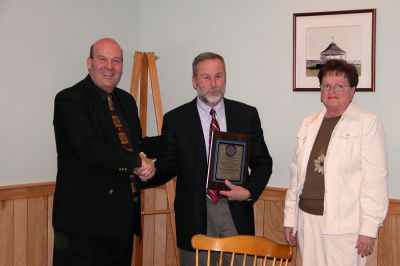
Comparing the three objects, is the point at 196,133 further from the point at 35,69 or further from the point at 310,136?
the point at 35,69

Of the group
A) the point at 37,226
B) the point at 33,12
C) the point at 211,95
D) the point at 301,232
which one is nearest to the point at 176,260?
the point at 37,226

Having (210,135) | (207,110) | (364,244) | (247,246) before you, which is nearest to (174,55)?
(207,110)

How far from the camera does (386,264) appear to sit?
335 cm

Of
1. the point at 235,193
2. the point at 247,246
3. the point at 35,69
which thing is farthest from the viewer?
the point at 35,69

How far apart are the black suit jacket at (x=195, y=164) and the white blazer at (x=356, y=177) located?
391mm

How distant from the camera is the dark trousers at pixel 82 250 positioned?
2.69 metres

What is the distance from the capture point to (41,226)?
3.35 meters

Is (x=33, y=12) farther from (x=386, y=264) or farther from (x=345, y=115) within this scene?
(x=386, y=264)

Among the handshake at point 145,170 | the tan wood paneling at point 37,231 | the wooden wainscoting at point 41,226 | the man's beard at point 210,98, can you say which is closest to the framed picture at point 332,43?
the wooden wainscoting at point 41,226

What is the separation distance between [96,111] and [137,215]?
0.63 m

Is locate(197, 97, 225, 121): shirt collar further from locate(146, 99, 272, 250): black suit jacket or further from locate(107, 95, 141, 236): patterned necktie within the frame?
locate(107, 95, 141, 236): patterned necktie

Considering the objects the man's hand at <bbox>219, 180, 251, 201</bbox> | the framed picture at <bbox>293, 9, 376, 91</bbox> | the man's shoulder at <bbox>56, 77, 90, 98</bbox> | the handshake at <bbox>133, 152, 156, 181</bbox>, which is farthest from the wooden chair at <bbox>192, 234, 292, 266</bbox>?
the framed picture at <bbox>293, 9, 376, 91</bbox>

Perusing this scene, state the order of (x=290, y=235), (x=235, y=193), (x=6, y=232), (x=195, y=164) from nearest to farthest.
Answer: (x=235, y=193), (x=195, y=164), (x=290, y=235), (x=6, y=232)

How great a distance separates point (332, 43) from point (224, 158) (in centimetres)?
126
